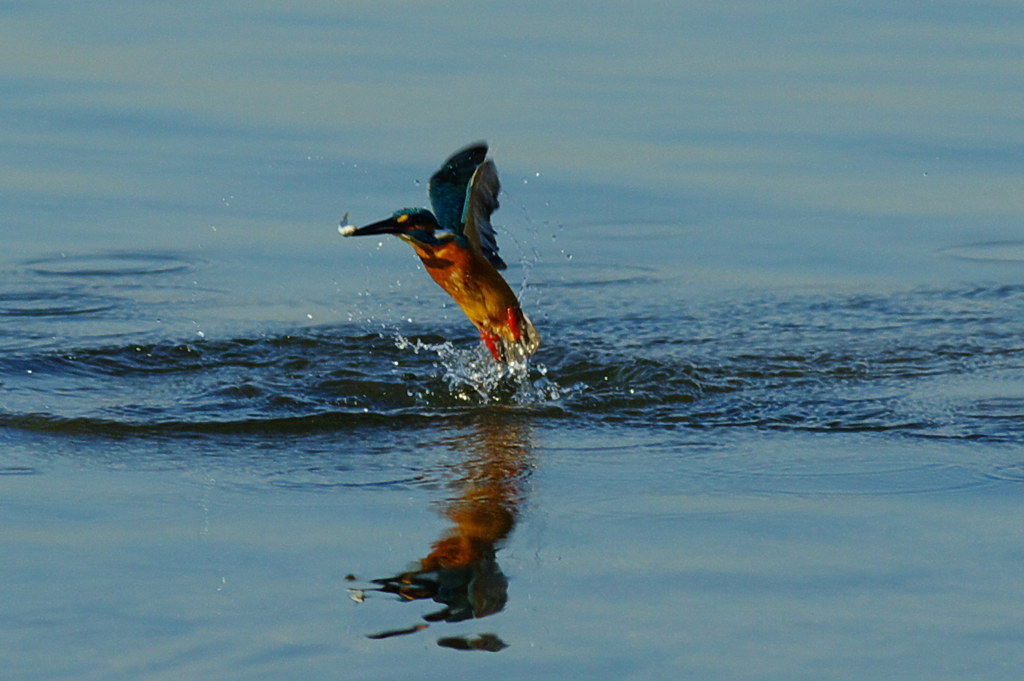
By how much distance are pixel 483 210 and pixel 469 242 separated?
0.42 feet

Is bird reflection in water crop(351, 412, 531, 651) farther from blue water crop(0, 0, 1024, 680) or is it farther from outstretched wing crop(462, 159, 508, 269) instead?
outstretched wing crop(462, 159, 508, 269)

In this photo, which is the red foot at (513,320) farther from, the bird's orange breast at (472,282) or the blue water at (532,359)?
the blue water at (532,359)

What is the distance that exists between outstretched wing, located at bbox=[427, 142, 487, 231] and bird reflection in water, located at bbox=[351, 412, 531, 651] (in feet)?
2.86

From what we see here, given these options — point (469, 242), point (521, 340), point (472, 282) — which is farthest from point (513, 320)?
point (469, 242)

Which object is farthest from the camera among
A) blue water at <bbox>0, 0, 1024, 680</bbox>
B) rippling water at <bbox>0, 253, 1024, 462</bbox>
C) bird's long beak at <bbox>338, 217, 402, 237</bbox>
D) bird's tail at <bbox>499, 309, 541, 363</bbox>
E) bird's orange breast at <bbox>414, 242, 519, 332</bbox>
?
bird's tail at <bbox>499, 309, 541, 363</bbox>

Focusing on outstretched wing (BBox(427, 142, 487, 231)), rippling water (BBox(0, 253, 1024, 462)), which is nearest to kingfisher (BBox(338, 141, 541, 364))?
outstretched wing (BBox(427, 142, 487, 231))

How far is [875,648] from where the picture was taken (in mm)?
3590

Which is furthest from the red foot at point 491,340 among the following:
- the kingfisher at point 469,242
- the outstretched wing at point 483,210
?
the outstretched wing at point 483,210

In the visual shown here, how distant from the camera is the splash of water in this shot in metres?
6.03

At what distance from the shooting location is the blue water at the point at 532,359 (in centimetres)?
379

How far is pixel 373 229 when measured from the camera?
6.02 metres

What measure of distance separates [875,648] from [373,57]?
811 centimetres

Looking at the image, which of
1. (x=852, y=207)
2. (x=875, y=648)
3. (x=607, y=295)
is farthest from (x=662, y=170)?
(x=875, y=648)

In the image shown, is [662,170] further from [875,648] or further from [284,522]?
[875,648]
